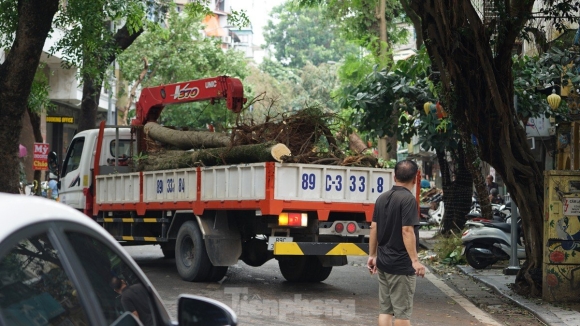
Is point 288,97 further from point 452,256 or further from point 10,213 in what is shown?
point 10,213

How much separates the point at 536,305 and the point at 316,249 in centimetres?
268

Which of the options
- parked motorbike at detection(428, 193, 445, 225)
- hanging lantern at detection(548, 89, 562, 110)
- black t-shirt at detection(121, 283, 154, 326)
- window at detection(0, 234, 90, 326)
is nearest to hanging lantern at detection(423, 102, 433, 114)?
hanging lantern at detection(548, 89, 562, 110)

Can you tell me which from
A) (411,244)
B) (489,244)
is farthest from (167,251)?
(411,244)

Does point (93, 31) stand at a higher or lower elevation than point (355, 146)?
higher

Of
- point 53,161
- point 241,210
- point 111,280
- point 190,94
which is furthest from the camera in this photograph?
point 53,161

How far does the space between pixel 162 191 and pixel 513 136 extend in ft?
16.5

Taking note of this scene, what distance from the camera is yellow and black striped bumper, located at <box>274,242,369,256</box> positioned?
37.3ft

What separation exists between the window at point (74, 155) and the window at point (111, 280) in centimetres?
1312

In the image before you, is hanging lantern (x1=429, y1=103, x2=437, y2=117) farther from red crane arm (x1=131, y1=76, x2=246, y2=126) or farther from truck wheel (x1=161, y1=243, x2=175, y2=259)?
truck wheel (x1=161, y1=243, x2=175, y2=259)

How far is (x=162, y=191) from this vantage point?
532 inches

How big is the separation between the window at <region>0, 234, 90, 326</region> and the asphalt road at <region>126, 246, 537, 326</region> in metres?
6.60

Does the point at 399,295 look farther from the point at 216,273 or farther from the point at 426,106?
the point at 426,106

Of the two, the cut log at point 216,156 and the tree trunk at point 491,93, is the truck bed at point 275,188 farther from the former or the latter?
the tree trunk at point 491,93

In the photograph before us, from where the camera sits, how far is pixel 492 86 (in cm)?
1140
